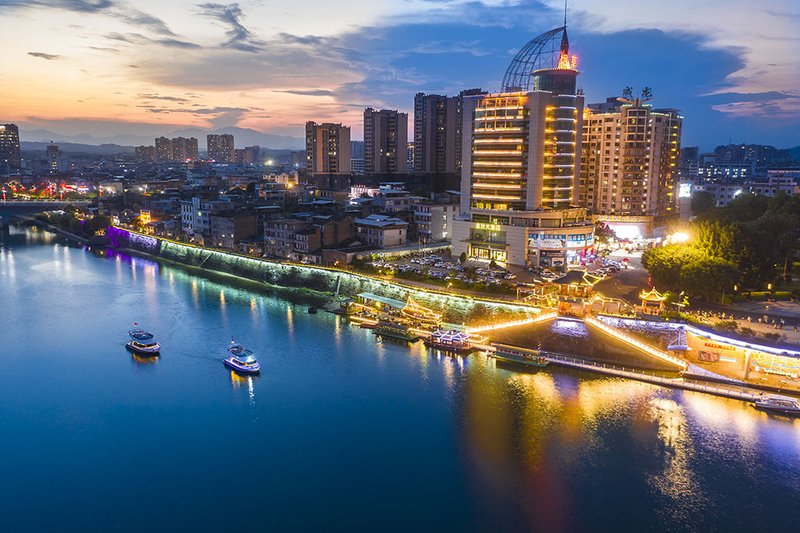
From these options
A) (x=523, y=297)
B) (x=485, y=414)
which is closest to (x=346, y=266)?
(x=523, y=297)

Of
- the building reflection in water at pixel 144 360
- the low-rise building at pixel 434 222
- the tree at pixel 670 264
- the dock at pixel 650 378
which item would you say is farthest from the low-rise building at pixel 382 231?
the dock at pixel 650 378

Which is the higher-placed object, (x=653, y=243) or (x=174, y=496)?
(x=653, y=243)

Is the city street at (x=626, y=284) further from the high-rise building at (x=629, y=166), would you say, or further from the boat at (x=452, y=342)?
the high-rise building at (x=629, y=166)

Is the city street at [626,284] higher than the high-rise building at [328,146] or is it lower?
lower

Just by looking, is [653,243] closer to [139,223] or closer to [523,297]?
[523,297]

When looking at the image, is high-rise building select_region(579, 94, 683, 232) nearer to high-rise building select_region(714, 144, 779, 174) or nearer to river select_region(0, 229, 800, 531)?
river select_region(0, 229, 800, 531)
